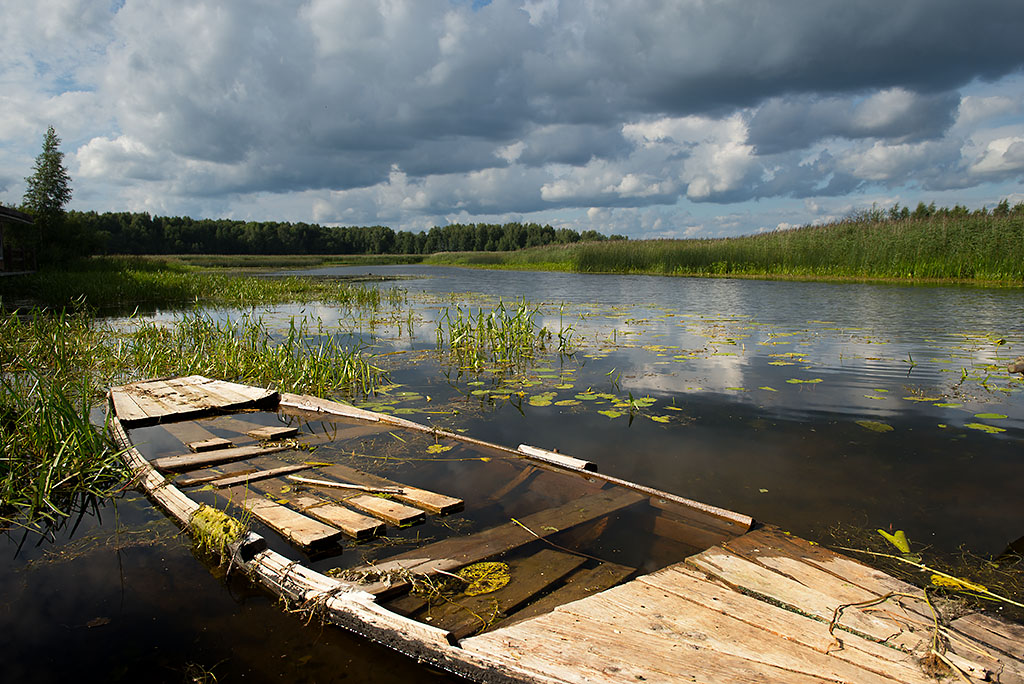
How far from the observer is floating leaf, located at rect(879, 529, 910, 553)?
3.49m

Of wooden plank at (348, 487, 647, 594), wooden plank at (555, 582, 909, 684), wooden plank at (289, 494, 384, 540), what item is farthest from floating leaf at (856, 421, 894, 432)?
wooden plank at (289, 494, 384, 540)

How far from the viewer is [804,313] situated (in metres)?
13.4

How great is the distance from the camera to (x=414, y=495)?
3975mm

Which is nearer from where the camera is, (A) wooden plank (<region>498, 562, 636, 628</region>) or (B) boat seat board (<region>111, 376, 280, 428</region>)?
(A) wooden plank (<region>498, 562, 636, 628</region>)

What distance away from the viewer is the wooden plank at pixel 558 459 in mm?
4348

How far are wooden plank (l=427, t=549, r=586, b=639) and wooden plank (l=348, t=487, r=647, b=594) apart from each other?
0.58 feet

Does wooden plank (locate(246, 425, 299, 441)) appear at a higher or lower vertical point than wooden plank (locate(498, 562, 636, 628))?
higher

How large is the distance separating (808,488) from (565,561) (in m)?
2.28

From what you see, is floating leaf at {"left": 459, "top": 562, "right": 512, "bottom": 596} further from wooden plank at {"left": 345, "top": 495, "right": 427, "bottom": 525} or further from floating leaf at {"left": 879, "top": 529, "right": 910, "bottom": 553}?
floating leaf at {"left": 879, "top": 529, "right": 910, "bottom": 553}

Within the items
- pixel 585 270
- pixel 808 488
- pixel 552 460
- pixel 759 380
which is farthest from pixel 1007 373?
pixel 585 270

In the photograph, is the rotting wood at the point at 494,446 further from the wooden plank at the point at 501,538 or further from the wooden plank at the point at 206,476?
the wooden plank at the point at 206,476

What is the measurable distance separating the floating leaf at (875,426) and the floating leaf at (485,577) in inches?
173

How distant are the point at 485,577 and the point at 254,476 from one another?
2.23 metres

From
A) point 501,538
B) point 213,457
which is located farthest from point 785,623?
point 213,457
